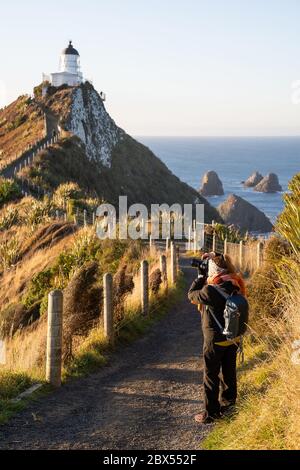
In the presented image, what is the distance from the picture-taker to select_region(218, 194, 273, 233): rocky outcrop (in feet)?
364

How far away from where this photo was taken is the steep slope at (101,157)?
51.8 m

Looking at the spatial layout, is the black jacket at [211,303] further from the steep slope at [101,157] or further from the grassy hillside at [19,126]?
the grassy hillside at [19,126]

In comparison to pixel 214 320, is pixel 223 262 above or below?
above

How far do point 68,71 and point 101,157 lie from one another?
60.3 ft

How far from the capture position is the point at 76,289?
34.4 ft

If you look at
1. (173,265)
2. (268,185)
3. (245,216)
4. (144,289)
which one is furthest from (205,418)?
(268,185)

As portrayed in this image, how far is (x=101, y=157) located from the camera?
69.2 metres

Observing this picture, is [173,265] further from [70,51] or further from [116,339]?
[70,51]

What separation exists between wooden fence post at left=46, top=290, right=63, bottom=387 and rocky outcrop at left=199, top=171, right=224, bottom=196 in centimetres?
15082

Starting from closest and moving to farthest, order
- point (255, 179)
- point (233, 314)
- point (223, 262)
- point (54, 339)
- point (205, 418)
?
point (233, 314)
point (223, 262)
point (205, 418)
point (54, 339)
point (255, 179)

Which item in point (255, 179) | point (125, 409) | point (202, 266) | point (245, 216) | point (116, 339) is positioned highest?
point (202, 266)

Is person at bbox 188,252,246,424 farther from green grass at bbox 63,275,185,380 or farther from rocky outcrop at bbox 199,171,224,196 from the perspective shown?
rocky outcrop at bbox 199,171,224,196

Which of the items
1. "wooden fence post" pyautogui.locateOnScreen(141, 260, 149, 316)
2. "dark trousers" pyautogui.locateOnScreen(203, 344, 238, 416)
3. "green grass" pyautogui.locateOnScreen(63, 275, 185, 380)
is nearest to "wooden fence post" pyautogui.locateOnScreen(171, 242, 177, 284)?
"green grass" pyautogui.locateOnScreen(63, 275, 185, 380)
